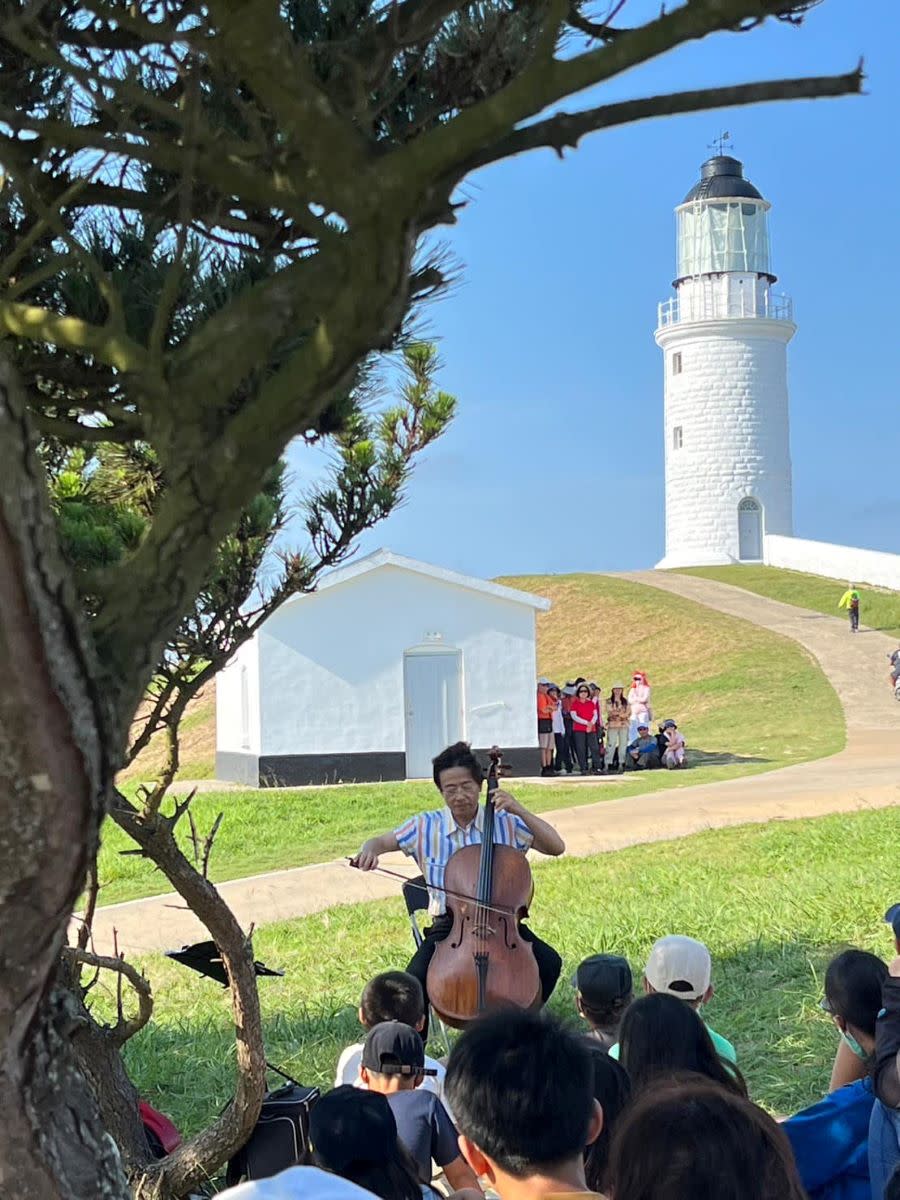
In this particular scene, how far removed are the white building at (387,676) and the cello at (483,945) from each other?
57.0ft

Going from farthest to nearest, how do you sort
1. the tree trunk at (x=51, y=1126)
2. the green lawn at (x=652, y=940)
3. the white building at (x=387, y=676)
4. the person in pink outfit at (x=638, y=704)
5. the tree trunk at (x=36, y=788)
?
the person in pink outfit at (x=638, y=704) → the white building at (x=387, y=676) → the green lawn at (x=652, y=940) → the tree trunk at (x=51, y=1126) → the tree trunk at (x=36, y=788)

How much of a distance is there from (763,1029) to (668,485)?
52.3m

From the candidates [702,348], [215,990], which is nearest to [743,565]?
[702,348]

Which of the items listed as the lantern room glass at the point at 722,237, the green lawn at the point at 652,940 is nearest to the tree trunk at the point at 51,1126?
the green lawn at the point at 652,940

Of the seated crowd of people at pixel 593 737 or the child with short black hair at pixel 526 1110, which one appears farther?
the seated crowd of people at pixel 593 737

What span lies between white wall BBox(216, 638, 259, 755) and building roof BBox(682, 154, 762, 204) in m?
41.3

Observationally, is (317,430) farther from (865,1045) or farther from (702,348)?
(702,348)

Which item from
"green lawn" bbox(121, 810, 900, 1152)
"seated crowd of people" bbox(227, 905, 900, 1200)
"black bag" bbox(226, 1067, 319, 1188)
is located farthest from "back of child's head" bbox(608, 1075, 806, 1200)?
"green lawn" bbox(121, 810, 900, 1152)

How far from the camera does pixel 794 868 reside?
10.9 meters

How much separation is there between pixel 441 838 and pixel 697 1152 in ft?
12.1

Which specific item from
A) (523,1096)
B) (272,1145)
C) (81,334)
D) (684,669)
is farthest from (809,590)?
(81,334)

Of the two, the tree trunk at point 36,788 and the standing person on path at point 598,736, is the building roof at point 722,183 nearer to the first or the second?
the standing person on path at point 598,736

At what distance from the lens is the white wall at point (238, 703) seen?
2314cm

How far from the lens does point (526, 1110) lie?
2.45 metres
